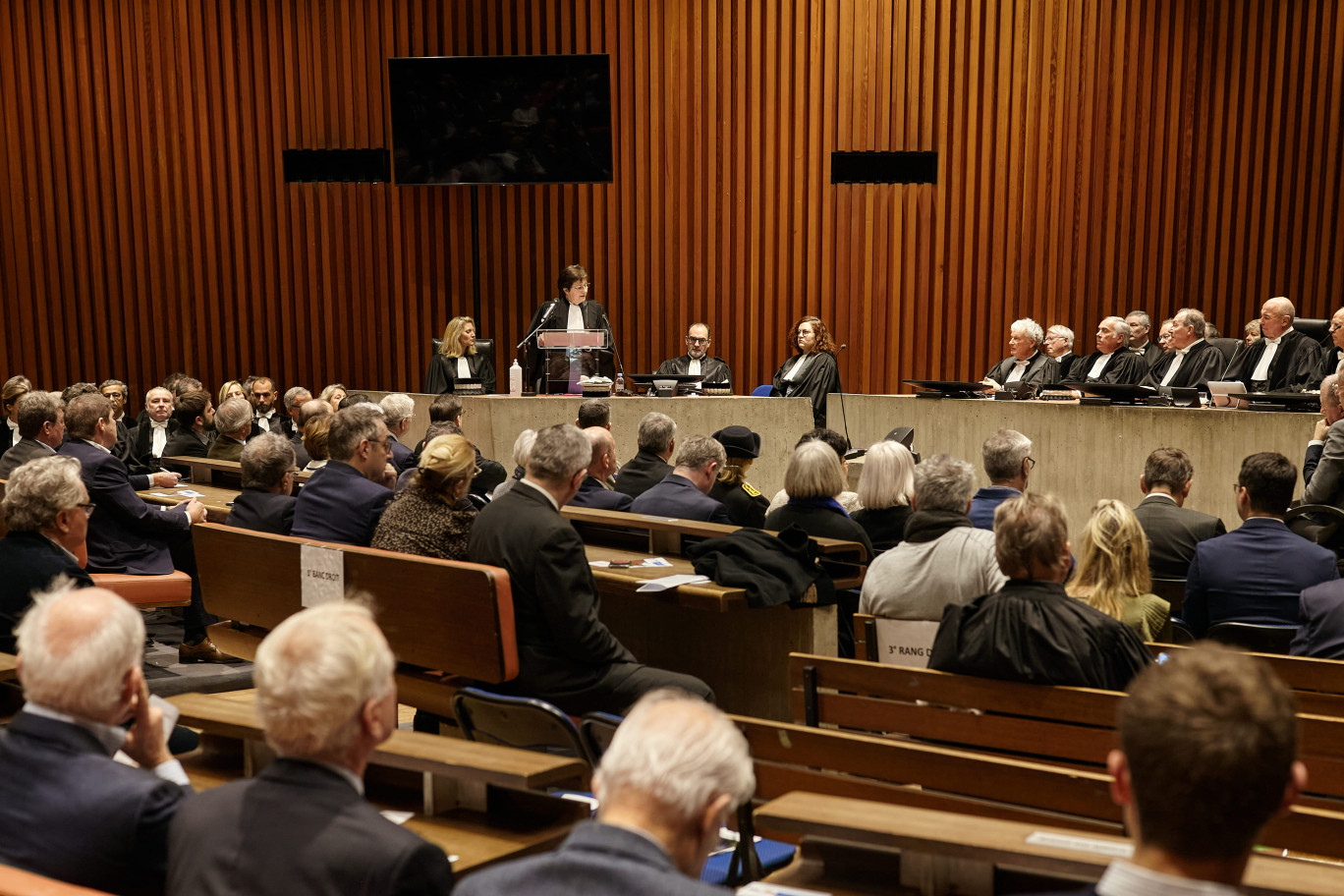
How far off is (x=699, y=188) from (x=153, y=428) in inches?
190

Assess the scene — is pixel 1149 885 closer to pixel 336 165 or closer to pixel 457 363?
pixel 457 363

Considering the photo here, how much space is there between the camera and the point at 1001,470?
4.76 meters

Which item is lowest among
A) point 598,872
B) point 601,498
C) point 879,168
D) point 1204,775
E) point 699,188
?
point 601,498

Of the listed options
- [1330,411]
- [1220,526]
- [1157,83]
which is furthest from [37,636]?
[1157,83]

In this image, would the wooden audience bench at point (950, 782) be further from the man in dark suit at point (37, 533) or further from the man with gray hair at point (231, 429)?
the man with gray hair at point (231, 429)

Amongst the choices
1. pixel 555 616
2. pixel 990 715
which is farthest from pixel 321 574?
pixel 990 715

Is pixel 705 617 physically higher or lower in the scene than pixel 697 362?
lower

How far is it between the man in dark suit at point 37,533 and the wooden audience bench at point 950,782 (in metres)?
2.19

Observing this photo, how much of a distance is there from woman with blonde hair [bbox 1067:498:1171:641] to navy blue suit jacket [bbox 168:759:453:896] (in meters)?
2.25

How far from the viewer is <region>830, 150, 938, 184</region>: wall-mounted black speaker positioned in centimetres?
1049

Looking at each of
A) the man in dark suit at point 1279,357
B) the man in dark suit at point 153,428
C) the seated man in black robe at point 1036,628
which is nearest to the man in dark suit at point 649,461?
the seated man in black robe at point 1036,628

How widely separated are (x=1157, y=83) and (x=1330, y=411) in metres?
5.49

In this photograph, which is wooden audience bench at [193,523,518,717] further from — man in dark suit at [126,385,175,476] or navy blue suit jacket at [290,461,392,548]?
man in dark suit at [126,385,175,476]

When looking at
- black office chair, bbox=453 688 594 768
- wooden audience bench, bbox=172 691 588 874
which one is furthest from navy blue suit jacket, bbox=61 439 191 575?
wooden audience bench, bbox=172 691 588 874
